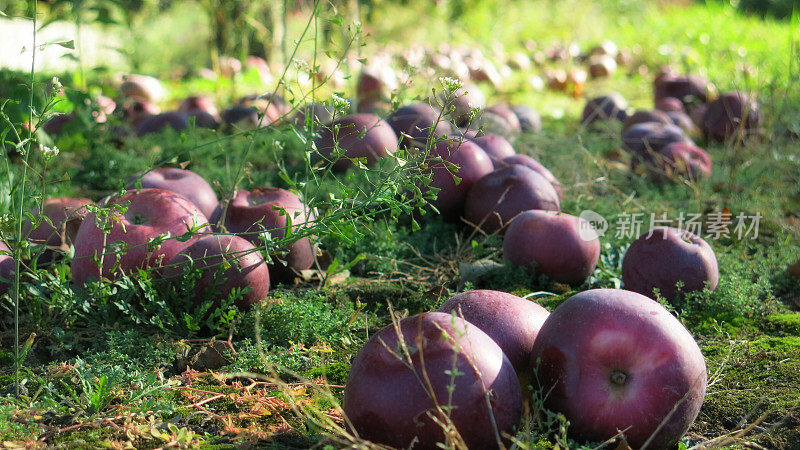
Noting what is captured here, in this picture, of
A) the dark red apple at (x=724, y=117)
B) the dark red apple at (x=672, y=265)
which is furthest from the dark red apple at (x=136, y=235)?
the dark red apple at (x=724, y=117)

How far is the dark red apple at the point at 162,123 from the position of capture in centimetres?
614

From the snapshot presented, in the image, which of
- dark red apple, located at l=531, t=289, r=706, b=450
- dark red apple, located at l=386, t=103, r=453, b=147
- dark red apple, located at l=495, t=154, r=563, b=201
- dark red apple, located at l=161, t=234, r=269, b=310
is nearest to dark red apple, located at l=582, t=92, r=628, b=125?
dark red apple, located at l=386, t=103, r=453, b=147

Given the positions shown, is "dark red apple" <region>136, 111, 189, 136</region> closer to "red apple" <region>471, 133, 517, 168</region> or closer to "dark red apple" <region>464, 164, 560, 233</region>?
"red apple" <region>471, 133, 517, 168</region>

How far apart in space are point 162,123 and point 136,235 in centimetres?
351

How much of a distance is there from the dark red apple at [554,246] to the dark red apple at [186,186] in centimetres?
145

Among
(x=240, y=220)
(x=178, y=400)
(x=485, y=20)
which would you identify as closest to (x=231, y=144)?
(x=240, y=220)

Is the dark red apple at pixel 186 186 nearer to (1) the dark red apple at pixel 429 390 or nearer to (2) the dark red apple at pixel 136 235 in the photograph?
(2) the dark red apple at pixel 136 235

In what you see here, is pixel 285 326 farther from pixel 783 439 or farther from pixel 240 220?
pixel 783 439

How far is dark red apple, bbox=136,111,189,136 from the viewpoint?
242 inches

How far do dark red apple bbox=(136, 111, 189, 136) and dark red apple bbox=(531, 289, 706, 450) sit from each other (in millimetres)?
4738

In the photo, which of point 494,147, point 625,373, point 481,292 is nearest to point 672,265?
point 481,292

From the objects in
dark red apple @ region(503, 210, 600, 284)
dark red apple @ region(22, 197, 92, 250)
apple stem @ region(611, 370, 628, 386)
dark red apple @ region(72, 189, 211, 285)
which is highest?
apple stem @ region(611, 370, 628, 386)

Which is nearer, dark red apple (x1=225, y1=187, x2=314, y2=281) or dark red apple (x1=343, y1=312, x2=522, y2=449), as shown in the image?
dark red apple (x1=343, y1=312, x2=522, y2=449)

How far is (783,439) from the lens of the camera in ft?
7.36
